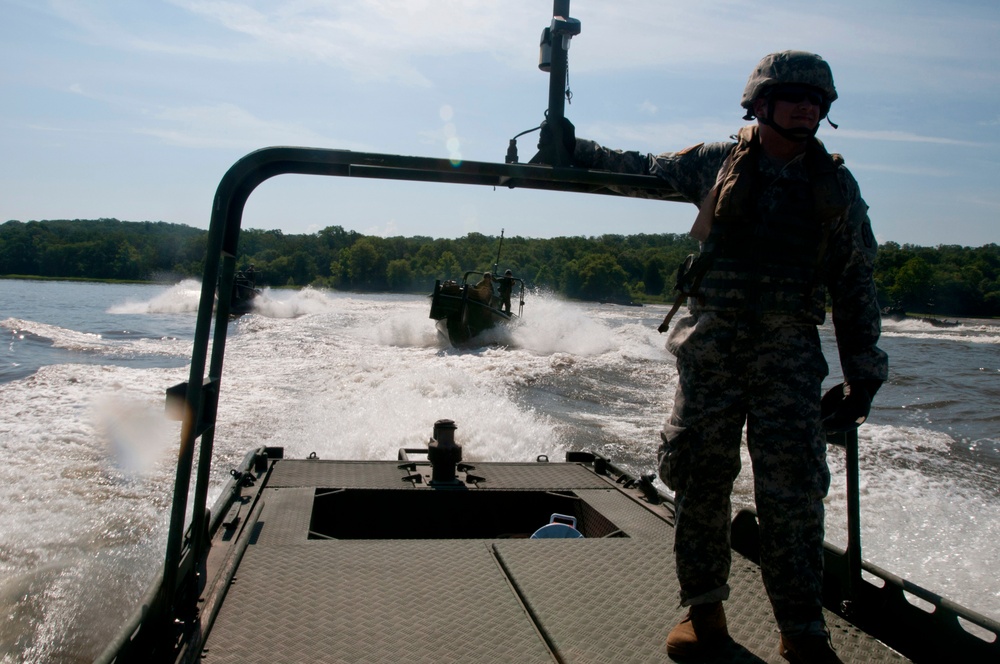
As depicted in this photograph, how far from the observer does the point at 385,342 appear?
26.8m

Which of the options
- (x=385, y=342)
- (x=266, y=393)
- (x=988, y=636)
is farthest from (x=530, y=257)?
(x=988, y=636)

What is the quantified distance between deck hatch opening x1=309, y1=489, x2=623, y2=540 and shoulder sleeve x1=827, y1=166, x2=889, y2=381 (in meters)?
2.05

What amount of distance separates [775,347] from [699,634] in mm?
877

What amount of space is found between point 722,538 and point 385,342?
24.8 metres

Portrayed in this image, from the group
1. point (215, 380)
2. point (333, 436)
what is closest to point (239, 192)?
point (215, 380)

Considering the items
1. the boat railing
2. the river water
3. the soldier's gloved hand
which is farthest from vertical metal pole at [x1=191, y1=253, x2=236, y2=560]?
the river water

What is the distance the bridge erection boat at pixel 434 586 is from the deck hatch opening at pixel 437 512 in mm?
653

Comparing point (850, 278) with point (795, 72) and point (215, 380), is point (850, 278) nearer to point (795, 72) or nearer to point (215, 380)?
point (795, 72)

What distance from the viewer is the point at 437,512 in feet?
14.1

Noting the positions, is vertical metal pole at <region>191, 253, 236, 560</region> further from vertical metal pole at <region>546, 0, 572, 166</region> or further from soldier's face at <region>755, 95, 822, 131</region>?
soldier's face at <region>755, 95, 822, 131</region>

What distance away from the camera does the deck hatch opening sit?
4207mm

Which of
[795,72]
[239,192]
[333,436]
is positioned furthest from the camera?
[333,436]

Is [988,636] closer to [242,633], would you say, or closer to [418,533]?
[418,533]

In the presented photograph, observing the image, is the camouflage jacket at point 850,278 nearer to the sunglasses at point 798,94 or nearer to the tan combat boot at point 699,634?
the sunglasses at point 798,94
